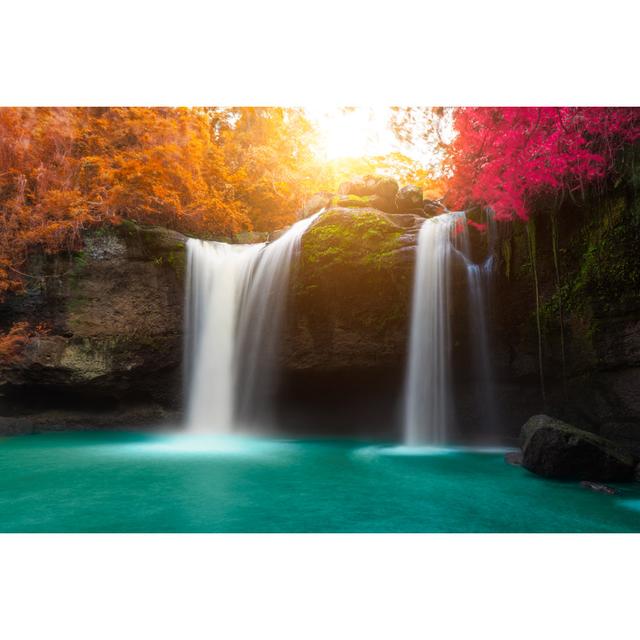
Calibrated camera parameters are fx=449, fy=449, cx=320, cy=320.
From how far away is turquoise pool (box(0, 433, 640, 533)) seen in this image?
3041 mm

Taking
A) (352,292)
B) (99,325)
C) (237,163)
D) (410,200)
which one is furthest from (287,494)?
(237,163)

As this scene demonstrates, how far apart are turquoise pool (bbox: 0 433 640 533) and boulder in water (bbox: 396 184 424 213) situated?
4118 millimetres

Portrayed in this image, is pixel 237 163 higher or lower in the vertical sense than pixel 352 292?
higher

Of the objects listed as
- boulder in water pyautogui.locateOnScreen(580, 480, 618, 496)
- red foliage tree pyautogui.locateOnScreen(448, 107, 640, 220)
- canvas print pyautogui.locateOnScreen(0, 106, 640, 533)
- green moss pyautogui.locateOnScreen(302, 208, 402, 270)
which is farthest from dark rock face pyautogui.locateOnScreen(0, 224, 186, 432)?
boulder in water pyautogui.locateOnScreen(580, 480, 618, 496)

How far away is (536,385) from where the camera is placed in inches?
241

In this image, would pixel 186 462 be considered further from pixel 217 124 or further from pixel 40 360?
pixel 217 124

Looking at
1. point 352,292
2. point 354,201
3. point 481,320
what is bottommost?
point 481,320

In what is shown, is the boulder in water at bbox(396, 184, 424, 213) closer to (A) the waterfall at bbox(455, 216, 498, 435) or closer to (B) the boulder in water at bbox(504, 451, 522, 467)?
(A) the waterfall at bbox(455, 216, 498, 435)

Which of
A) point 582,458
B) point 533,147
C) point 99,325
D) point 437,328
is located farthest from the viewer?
point 99,325

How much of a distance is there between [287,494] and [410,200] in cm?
561

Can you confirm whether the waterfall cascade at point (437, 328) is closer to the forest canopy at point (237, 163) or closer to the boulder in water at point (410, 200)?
the forest canopy at point (237, 163)

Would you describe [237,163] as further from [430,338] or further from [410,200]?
[430,338]

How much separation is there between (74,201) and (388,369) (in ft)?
18.7

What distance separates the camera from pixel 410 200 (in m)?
7.68
